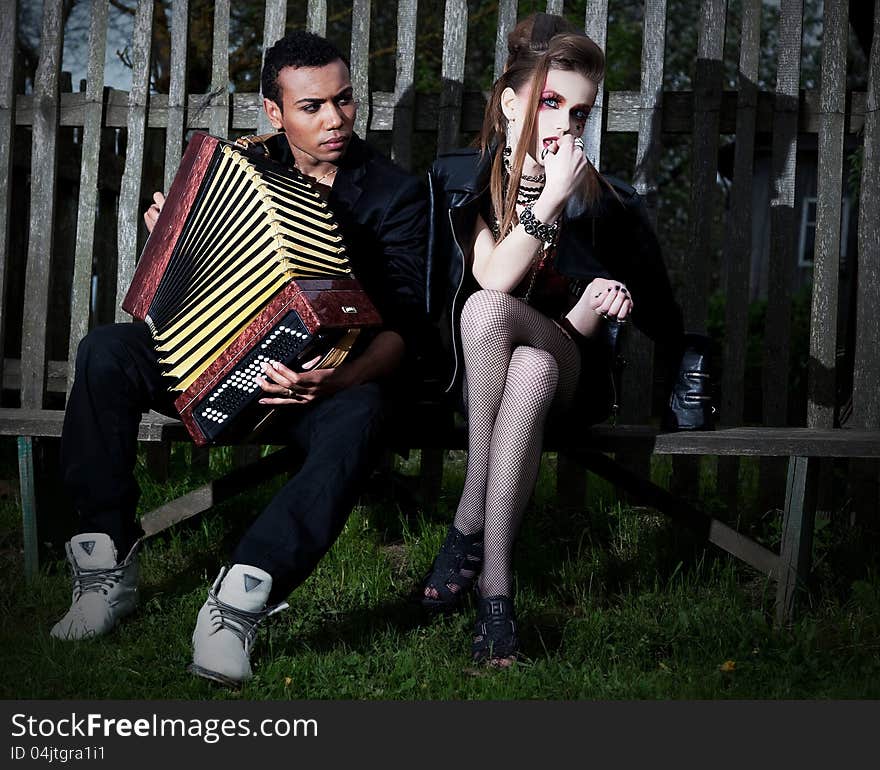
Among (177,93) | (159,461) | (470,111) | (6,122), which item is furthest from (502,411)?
(6,122)

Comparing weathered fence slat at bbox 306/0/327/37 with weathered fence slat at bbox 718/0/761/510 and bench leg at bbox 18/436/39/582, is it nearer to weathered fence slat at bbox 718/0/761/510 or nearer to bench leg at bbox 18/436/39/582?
weathered fence slat at bbox 718/0/761/510

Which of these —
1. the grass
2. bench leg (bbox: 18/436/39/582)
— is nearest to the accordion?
the grass

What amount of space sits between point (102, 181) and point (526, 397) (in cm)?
311

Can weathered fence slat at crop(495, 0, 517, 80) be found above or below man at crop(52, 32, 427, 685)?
above

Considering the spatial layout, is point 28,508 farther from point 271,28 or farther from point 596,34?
point 596,34

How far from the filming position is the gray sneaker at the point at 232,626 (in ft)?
9.20

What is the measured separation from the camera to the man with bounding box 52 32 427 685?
287 centimetres

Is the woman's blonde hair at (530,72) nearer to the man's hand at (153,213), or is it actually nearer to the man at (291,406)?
the man at (291,406)

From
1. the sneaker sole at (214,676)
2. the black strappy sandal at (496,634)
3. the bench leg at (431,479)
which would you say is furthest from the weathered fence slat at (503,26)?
the sneaker sole at (214,676)

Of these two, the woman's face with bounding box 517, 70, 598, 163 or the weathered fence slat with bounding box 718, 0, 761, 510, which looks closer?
the woman's face with bounding box 517, 70, 598, 163

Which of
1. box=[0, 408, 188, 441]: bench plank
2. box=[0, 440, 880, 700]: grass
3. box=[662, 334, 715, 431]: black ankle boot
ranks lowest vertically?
box=[0, 440, 880, 700]: grass

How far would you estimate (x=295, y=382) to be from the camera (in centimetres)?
300

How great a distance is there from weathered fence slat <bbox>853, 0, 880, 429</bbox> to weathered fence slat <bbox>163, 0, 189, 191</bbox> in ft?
9.15

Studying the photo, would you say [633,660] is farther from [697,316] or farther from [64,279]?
[64,279]
